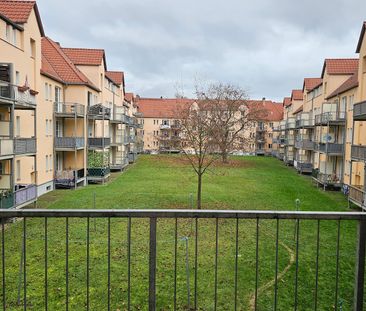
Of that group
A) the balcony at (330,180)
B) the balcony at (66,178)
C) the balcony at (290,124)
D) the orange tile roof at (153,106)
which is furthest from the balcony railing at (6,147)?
the orange tile roof at (153,106)

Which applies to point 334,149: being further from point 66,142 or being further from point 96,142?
point 66,142

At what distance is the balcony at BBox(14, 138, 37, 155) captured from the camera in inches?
725

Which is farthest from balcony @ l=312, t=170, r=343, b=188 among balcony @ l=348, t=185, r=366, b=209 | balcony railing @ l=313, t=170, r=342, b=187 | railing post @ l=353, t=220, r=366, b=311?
railing post @ l=353, t=220, r=366, b=311

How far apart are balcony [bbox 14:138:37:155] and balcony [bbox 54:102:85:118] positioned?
861 centimetres

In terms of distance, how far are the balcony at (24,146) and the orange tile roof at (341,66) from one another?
28313mm

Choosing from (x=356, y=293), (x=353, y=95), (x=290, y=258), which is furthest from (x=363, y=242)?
(x=353, y=95)

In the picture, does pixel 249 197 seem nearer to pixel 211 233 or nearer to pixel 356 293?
pixel 211 233

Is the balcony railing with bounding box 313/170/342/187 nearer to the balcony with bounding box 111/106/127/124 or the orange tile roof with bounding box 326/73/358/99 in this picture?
the orange tile roof with bounding box 326/73/358/99

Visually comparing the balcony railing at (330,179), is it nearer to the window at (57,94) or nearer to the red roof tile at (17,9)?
the window at (57,94)

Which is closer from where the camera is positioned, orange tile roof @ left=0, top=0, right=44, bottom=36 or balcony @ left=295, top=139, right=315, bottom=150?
orange tile roof @ left=0, top=0, right=44, bottom=36

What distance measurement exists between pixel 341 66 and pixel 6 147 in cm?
3136

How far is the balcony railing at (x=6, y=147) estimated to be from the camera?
16.7m

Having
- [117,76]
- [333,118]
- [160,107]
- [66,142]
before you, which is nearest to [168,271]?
[66,142]

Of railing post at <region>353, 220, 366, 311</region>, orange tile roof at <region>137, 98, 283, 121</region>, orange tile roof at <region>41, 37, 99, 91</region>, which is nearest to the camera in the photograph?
railing post at <region>353, 220, 366, 311</region>
